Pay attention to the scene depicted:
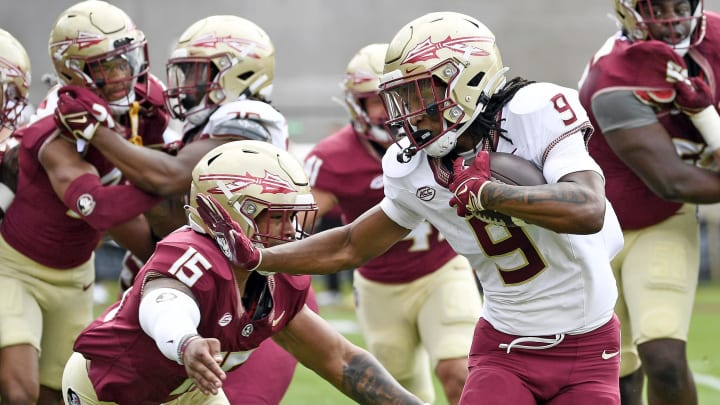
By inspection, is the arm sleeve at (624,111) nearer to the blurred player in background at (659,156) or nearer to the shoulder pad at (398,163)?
the blurred player in background at (659,156)

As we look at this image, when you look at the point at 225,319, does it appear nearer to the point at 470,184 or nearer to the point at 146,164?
the point at 470,184

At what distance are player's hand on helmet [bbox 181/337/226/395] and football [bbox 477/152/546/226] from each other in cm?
90

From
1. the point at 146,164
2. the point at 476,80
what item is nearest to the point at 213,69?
the point at 146,164

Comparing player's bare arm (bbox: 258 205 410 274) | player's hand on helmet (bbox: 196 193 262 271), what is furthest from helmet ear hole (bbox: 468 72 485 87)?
player's hand on helmet (bbox: 196 193 262 271)

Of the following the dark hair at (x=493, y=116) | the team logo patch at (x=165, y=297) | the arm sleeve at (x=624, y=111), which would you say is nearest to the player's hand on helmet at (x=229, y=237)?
the team logo patch at (x=165, y=297)

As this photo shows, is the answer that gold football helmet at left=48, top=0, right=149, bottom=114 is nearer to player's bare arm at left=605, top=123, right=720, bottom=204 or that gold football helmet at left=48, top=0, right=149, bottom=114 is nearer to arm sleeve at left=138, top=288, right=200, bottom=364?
arm sleeve at left=138, top=288, right=200, bottom=364

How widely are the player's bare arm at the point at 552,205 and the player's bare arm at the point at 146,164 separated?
6.86 ft

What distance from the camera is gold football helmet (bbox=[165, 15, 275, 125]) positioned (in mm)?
5632

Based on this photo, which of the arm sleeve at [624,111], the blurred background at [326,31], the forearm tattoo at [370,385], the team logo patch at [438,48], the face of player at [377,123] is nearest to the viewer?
the team logo patch at [438,48]

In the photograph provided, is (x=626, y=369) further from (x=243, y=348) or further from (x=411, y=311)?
(x=243, y=348)

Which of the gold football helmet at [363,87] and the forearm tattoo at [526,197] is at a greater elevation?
the forearm tattoo at [526,197]

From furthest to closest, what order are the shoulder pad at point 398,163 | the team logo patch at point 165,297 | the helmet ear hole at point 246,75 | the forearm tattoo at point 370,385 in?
the helmet ear hole at point 246,75 → the forearm tattoo at point 370,385 → the shoulder pad at point 398,163 → the team logo patch at point 165,297

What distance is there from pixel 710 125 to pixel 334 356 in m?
1.94

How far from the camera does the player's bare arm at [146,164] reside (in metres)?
5.34
